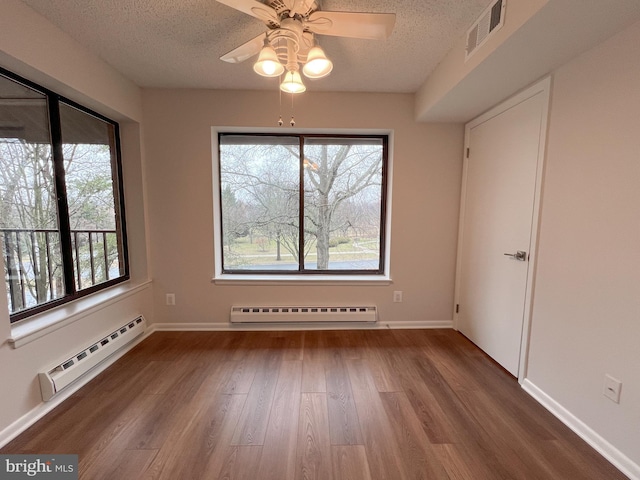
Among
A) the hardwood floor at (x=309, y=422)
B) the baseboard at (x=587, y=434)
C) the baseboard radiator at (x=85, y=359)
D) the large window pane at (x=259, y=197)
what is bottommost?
the hardwood floor at (x=309, y=422)

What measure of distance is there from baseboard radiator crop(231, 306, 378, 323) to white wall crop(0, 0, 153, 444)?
1.02m

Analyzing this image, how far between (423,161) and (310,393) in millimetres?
2433

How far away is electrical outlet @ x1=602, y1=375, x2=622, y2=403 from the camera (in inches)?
53.0

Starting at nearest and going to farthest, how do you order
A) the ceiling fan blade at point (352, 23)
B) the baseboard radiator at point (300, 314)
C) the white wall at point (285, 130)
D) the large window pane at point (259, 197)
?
the ceiling fan blade at point (352, 23), the white wall at point (285, 130), the baseboard radiator at point (300, 314), the large window pane at point (259, 197)

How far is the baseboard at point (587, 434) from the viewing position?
130 cm

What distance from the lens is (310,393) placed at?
1.86 metres

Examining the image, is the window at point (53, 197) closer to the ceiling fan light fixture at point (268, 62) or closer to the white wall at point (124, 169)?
the white wall at point (124, 169)

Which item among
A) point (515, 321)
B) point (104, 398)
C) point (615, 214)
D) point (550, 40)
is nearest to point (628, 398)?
point (515, 321)

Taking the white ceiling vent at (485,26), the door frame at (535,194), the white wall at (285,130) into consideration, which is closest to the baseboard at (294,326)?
the white wall at (285,130)

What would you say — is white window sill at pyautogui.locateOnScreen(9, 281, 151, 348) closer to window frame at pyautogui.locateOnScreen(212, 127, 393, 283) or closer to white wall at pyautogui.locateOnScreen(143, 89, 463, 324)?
white wall at pyautogui.locateOnScreen(143, 89, 463, 324)

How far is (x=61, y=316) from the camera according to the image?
5.90 feet

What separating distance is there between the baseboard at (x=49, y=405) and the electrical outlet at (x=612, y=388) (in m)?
3.29

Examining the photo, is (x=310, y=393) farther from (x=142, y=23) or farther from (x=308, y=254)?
(x=142, y=23)

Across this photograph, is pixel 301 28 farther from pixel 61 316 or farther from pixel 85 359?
pixel 85 359
